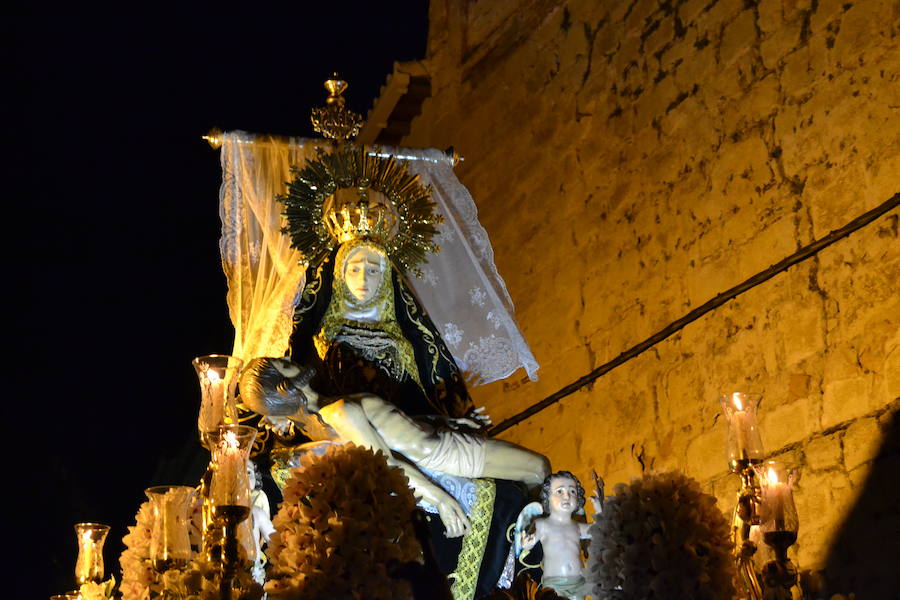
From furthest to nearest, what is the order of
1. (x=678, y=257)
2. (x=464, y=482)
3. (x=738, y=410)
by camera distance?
1. (x=678, y=257)
2. (x=464, y=482)
3. (x=738, y=410)

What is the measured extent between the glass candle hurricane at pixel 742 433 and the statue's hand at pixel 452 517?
2.93ft

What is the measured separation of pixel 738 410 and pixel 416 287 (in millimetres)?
1858

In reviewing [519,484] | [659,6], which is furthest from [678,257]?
[519,484]

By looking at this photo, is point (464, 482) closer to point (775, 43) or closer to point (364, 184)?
point (364, 184)

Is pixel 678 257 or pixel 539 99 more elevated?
pixel 539 99

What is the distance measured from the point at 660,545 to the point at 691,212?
3071mm

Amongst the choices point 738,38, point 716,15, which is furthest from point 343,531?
point 716,15

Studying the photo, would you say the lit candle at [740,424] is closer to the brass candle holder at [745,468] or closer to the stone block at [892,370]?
the brass candle holder at [745,468]

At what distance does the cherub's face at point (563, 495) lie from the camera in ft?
14.1

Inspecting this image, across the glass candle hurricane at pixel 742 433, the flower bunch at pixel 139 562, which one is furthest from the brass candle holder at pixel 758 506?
the flower bunch at pixel 139 562

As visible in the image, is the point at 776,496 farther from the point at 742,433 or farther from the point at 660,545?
the point at 660,545

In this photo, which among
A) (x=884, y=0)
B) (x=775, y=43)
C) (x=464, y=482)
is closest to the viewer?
(x=464, y=482)

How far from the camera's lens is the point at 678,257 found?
21.7 ft

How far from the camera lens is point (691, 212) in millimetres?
6535
